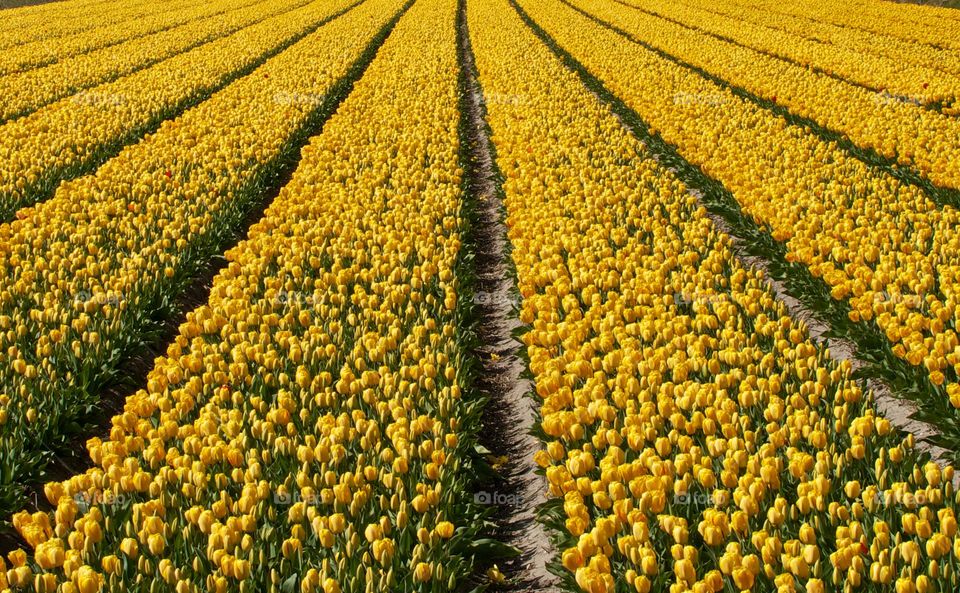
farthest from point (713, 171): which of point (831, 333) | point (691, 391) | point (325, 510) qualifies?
point (325, 510)

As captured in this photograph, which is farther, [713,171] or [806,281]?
[713,171]

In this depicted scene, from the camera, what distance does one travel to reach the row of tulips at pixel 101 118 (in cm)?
1242

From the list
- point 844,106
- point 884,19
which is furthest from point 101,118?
point 884,19

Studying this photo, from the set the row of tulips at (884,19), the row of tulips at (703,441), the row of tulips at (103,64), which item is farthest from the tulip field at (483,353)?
the row of tulips at (884,19)

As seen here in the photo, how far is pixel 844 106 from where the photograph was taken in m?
15.8

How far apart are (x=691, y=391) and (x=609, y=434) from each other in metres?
0.73

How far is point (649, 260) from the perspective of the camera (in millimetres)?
7938

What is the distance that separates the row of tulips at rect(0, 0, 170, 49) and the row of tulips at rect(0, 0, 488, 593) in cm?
2718

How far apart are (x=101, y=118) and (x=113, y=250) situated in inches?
320

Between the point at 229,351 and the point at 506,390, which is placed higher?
the point at 229,351

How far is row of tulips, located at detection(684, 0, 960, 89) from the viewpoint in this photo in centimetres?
2236

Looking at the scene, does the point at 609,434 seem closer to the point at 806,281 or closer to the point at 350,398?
the point at 350,398

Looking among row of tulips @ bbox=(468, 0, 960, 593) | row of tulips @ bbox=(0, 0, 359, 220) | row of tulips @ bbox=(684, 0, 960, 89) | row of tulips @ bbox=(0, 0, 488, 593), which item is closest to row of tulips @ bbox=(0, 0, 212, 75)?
row of tulips @ bbox=(0, 0, 359, 220)

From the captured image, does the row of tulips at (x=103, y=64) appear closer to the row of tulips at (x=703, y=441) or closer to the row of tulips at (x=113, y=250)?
the row of tulips at (x=113, y=250)
